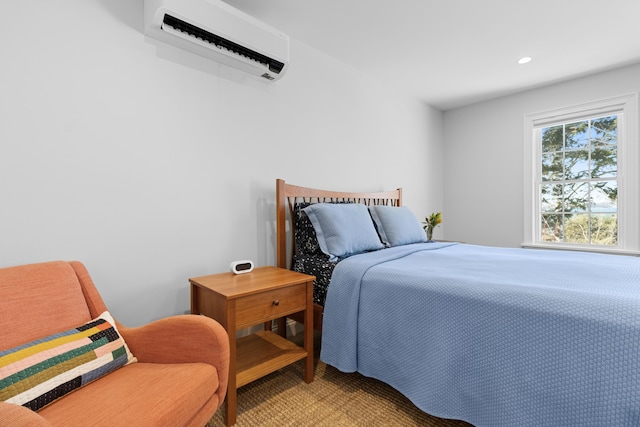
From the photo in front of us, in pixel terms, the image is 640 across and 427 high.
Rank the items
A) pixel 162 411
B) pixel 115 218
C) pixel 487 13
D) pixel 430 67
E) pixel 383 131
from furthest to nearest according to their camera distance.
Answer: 1. pixel 383 131
2. pixel 430 67
3. pixel 487 13
4. pixel 115 218
5. pixel 162 411

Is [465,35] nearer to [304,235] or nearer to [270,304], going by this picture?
[304,235]

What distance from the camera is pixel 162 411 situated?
38.1 inches

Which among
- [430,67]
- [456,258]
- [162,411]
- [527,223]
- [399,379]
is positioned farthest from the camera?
[527,223]

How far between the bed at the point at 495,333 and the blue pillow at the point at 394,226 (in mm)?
602

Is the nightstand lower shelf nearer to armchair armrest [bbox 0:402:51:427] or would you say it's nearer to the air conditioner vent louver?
armchair armrest [bbox 0:402:51:427]

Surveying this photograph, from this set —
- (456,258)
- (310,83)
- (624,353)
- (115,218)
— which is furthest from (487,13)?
(115,218)

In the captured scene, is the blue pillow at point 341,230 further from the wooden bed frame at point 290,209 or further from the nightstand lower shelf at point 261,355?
the nightstand lower shelf at point 261,355

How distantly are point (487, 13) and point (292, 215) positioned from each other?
2074 millimetres

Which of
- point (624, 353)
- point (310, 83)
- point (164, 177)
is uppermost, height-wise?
point (310, 83)

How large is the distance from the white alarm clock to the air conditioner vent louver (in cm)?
137

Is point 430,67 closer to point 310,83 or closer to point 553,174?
point 310,83

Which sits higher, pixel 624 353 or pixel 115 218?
pixel 115 218

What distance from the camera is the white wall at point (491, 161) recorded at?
12.1ft

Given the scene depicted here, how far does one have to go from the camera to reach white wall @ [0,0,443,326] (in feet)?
4.87
